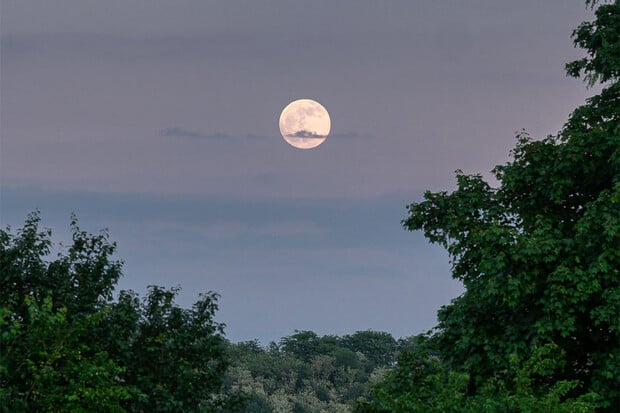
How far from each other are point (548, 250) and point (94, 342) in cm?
1357

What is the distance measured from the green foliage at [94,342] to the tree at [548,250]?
314 inches

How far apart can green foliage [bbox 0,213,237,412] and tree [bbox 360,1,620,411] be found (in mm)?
7984

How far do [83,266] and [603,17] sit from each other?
18.8 meters

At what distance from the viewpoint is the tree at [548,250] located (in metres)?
27.8

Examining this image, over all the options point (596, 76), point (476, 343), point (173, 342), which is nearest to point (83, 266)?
point (173, 342)

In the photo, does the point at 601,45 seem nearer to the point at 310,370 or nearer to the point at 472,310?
the point at 472,310

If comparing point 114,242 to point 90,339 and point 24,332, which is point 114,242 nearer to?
point 90,339

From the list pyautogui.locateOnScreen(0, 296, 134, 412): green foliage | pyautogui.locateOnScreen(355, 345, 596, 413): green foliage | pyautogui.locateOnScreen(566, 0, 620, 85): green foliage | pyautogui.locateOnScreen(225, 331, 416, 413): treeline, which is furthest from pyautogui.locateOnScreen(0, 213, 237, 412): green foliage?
pyautogui.locateOnScreen(225, 331, 416, 413): treeline

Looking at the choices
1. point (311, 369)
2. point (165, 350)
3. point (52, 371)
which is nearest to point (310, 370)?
point (311, 369)

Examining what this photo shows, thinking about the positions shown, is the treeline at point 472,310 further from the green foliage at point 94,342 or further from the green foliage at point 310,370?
the green foliage at point 310,370

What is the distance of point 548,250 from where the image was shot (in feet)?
93.0

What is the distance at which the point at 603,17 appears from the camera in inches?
1303

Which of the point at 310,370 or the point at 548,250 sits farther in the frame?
the point at 310,370

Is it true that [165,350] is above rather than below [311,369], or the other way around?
below
